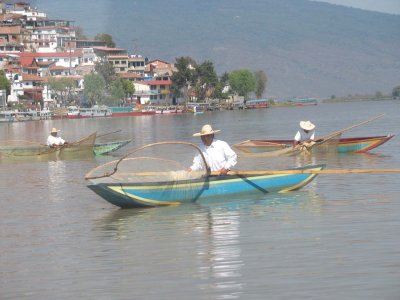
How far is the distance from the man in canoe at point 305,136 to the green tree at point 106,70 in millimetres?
86820

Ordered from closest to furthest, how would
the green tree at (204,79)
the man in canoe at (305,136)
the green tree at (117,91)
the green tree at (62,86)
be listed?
1. the man in canoe at (305,136)
2. the green tree at (62,86)
3. the green tree at (117,91)
4. the green tree at (204,79)

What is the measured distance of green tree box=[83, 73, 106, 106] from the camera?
10050 cm

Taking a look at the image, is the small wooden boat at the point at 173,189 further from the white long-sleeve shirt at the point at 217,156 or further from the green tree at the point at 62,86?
the green tree at the point at 62,86

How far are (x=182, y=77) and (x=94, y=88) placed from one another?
14586mm

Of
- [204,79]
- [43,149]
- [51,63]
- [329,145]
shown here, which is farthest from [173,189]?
[204,79]

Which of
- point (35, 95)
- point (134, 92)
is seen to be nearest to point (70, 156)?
point (35, 95)

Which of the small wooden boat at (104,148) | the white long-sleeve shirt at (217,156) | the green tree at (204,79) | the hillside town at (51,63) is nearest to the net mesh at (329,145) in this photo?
the small wooden boat at (104,148)

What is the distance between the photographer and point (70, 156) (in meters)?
26.6

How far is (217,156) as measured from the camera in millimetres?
13836

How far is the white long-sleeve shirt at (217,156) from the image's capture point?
13844 mm

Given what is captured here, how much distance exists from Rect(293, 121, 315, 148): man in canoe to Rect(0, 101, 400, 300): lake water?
536 cm

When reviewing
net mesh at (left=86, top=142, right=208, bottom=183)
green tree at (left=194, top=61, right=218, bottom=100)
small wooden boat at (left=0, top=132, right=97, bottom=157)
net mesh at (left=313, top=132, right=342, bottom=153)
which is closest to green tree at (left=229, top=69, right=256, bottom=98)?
green tree at (left=194, top=61, right=218, bottom=100)

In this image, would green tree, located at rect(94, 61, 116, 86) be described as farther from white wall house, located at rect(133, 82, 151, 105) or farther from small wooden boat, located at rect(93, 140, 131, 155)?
small wooden boat, located at rect(93, 140, 131, 155)

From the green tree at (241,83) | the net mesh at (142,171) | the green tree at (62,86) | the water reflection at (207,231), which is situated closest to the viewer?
the water reflection at (207,231)
